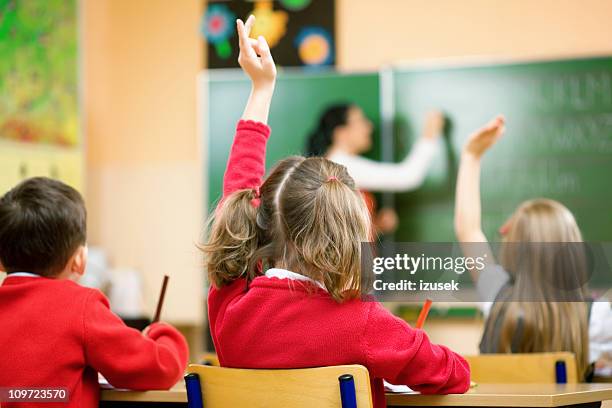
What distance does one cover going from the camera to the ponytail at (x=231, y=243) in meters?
1.62

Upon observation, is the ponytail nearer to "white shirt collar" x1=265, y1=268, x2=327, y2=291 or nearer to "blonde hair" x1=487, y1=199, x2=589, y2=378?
"white shirt collar" x1=265, y1=268, x2=327, y2=291

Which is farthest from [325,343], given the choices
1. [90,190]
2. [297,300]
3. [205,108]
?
[90,190]

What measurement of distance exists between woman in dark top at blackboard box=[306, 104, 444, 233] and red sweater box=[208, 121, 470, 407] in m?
2.92

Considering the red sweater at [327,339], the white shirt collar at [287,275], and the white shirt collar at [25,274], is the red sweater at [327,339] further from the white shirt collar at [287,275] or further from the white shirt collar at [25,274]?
the white shirt collar at [25,274]

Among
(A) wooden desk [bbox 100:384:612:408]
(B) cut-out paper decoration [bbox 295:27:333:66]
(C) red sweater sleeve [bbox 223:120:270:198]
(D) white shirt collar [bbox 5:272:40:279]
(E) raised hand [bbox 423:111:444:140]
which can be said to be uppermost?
(B) cut-out paper decoration [bbox 295:27:333:66]

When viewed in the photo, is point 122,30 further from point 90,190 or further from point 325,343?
point 325,343

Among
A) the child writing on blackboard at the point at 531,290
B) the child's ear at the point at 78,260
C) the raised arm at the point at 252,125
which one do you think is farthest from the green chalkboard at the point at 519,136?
the child's ear at the point at 78,260

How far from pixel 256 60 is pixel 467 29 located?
9.60 feet

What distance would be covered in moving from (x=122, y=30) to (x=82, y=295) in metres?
3.61

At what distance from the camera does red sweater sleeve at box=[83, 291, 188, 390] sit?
1665 millimetres

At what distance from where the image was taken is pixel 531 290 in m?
2.20

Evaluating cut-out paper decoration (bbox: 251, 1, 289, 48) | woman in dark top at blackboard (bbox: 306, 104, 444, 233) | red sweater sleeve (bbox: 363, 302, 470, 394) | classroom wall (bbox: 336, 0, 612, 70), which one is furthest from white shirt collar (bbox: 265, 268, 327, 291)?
cut-out paper decoration (bbox: 251, 1, 289, 48)

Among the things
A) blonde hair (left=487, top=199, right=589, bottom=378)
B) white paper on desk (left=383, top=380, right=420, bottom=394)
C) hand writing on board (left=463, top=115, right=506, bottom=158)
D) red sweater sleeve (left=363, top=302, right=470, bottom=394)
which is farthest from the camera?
blonde hair (left=487, top=199, right=589, bottom=378)

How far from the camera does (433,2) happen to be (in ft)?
15.0
